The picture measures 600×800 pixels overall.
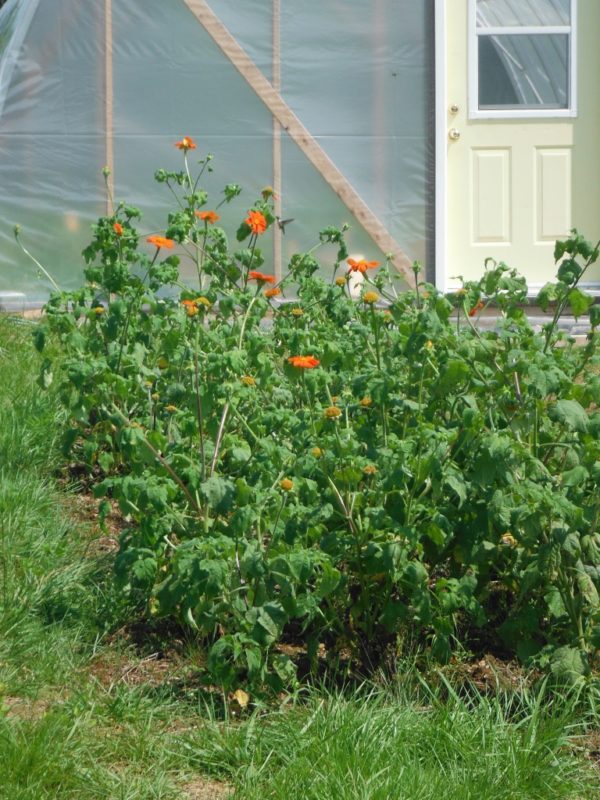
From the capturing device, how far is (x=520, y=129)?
27.1 feet

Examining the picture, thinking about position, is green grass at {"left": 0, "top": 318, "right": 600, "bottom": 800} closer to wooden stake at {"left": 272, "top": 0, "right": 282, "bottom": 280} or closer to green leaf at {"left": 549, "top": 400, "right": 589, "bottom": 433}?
green leaf at {"left": 549, "top": 400, "right": 589, "bottom": 433}

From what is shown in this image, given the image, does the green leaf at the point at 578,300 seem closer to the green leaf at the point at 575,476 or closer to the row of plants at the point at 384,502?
the row of plants at the point at 384,502

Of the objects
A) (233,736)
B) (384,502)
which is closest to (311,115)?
(384,502)

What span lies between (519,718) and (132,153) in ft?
19.8

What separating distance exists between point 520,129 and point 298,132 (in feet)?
4.92

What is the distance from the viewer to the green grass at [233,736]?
2465mm

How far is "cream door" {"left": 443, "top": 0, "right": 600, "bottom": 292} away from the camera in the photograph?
8.23 metres

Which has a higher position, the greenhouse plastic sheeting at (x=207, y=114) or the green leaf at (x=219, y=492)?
the greenhouse plastic sheeting at (x=207, y=114)

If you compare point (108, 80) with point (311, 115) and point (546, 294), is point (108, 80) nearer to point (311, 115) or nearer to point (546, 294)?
point (311, 115)

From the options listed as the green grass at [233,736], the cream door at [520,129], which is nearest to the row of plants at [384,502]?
the green grass at [233,736]

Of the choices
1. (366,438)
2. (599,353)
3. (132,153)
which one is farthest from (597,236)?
(366,438)

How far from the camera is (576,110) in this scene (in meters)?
8.24

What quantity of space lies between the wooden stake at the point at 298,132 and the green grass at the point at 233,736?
205 inches

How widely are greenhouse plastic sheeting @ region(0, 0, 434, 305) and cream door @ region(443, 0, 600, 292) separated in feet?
0.90
